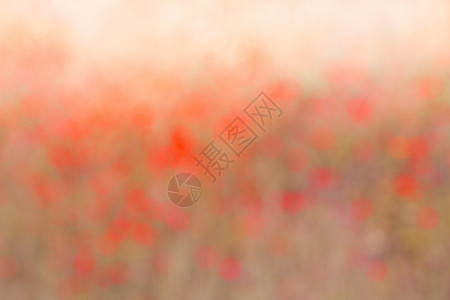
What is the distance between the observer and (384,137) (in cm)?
363

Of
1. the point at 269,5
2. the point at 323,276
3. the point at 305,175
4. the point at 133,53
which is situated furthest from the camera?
the point at 269,5

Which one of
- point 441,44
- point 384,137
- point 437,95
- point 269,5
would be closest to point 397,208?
point 384,137

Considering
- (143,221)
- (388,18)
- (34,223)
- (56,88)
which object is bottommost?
(388,18)

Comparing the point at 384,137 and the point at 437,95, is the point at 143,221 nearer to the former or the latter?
the point at 384,137

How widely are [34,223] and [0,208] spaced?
17 cm

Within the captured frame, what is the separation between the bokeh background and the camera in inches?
129

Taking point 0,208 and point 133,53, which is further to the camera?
point 133,53

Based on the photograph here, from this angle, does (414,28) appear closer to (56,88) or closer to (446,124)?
(446,124)

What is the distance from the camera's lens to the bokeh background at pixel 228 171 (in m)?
3.27

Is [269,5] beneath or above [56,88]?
beneath

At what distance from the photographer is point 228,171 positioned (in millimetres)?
3465

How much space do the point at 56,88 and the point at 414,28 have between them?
207 cm

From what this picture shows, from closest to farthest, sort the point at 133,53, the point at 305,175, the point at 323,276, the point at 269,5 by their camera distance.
A: the point at 323,276 → the point at 305,175 → the point at 133,53 → the point at 269,5

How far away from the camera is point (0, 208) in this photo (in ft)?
10.8
